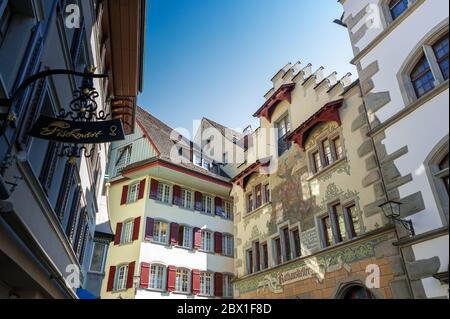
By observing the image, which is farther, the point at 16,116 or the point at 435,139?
the point at 435,139

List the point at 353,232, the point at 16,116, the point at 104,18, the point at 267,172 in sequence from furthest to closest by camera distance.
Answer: the point at 267,172 < the point at 104,18 < the point at 353,232 < the point at 16,116

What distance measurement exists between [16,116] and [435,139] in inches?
307

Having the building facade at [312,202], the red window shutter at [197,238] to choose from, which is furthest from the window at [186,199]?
the building facade at [312,202]

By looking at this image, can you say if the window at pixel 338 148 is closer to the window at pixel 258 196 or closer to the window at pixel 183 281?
the window at pixel 258 196

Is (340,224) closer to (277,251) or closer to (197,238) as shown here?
(277,251)

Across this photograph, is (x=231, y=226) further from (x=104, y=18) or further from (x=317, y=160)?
(x=104, y=18)

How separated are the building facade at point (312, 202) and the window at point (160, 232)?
677 centimetres

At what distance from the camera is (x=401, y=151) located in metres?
9.64

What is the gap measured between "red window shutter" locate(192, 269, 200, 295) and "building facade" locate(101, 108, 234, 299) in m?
0.06

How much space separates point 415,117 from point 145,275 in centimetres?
1775

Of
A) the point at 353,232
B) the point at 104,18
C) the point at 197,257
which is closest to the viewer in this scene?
the point at 353,232

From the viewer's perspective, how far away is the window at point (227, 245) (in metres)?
26.7

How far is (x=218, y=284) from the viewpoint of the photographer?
82.3ft
